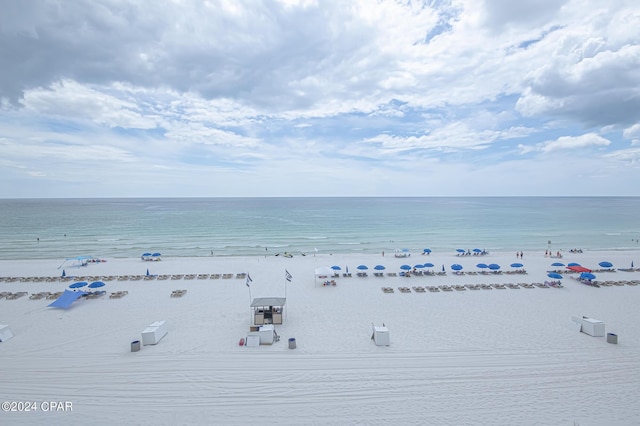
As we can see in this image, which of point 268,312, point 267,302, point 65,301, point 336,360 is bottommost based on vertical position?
point 336,360

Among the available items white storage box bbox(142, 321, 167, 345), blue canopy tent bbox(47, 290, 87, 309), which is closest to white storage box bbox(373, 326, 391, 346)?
white storage box bbox(142, 321, 167, 345)

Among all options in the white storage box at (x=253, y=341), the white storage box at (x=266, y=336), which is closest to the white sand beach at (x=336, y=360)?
the white storage box at (x=266, y=336)

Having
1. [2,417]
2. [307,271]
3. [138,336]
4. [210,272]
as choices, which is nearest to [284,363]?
[138,336]

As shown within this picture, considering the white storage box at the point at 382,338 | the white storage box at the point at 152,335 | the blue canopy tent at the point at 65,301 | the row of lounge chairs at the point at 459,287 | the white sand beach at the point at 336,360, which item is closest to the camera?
the white sand beach at the point at 336,360

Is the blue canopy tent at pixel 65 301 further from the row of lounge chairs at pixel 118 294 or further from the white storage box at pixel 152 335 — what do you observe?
the white storage box at pixel 152 335

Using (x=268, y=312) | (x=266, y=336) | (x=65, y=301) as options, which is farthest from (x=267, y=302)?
(x=65, y=301)

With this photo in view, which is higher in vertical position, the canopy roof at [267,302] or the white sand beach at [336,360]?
the canopy roof at [267,302]

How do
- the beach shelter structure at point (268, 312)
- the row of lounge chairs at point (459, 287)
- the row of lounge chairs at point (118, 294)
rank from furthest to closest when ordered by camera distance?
1. the row of lounge chairs at point (459, 287)
2. the row of lounge chairs at point (118, 294)
3. the beach shelter structure at point (268, 312)

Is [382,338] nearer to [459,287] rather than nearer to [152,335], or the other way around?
[152,335]

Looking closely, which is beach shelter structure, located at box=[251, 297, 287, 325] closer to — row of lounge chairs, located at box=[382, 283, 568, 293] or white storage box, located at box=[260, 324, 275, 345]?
white storage box, located at box=[260, 324, 275, 345]
